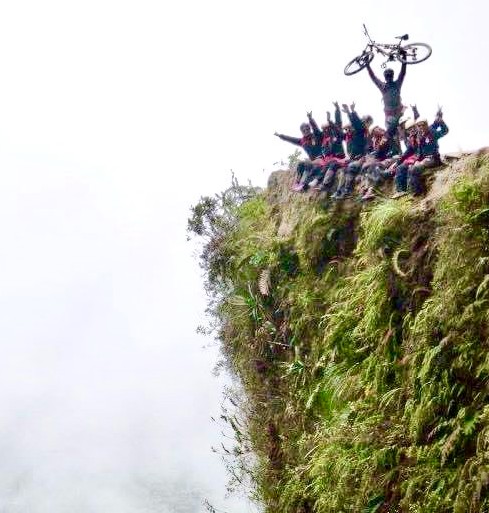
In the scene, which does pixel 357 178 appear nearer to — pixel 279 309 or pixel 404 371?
pixel 279 309

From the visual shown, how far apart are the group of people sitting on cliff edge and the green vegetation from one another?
0.49 m

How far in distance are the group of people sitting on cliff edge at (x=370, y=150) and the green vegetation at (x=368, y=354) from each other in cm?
49

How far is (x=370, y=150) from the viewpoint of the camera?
11.8m

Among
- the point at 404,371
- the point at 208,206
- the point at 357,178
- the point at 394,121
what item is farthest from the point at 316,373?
the point at 208,206

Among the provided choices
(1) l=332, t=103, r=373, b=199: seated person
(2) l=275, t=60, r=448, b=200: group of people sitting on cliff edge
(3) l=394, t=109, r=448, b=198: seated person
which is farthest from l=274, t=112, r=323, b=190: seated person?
(3) l=394, t=109, r=448, b=198: seated person

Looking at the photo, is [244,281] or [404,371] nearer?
[404,371]

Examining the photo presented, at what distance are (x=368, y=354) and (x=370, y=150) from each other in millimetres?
4070

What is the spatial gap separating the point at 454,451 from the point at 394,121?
236 inches

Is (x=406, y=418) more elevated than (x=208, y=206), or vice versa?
(x=208, y=206)

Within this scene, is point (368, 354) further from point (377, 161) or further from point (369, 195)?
point (377, 161)

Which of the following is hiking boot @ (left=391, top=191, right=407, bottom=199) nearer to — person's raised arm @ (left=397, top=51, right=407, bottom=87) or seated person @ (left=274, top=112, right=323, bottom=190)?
person's raised arm @ (left=397, top=51, right=407, bottom=87)

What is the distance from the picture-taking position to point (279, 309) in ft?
41.7

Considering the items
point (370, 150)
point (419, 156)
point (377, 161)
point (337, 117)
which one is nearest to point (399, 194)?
point (419, 156)

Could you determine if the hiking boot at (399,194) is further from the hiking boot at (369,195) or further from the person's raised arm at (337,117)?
the person's raised arm at (337,117)
